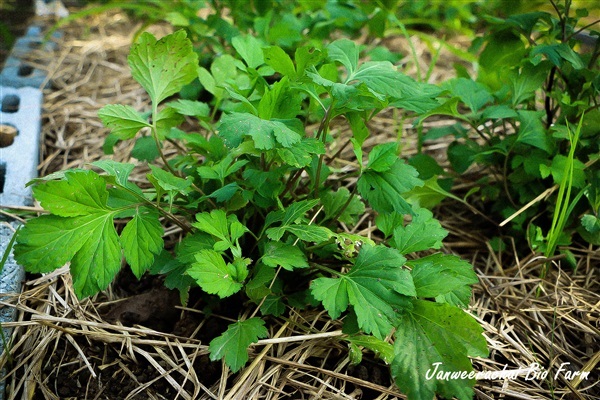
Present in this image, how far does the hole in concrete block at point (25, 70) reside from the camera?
2.21 metres

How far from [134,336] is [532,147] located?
120 cm

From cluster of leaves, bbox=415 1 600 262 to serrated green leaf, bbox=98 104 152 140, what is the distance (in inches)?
30.4

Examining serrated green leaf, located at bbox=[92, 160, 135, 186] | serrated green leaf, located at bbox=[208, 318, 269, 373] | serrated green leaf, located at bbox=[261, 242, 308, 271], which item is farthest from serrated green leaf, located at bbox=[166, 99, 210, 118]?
serrated green leaf, located at bbox=[208, 318, 269, 373]

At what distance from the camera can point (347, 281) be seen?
113cm

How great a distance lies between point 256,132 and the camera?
3.51ft

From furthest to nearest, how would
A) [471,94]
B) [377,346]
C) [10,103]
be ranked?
[10,103] < [471,94] < [377,346]

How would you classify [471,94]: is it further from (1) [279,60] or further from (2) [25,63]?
(2) [25,63]

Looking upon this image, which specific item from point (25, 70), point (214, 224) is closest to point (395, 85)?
point (214, 224)

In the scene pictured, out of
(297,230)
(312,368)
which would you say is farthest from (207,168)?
(312,368)

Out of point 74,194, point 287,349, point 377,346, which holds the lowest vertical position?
point 287,349

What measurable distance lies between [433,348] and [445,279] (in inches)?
5.7

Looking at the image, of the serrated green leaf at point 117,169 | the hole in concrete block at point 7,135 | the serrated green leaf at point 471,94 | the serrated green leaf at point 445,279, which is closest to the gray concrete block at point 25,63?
the hole in concrete block at point 7,135

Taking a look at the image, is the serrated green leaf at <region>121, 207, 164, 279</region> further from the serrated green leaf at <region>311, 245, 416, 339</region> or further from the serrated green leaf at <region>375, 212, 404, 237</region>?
the serrated green leaf at <region>375, 212, 404, 237</region>

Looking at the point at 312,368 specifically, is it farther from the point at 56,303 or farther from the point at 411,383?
the point at 56,303
